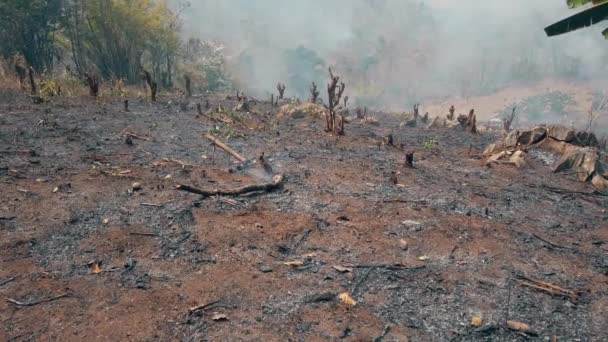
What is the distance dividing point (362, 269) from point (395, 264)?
0.38 meters

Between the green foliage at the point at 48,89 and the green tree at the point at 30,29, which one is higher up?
the green tree at the point at 30,29

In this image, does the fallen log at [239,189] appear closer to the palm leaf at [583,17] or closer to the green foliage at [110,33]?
the palm leaf at [583,17]

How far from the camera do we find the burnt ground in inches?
119

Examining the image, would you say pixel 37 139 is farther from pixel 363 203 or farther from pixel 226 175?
pixel 363 203

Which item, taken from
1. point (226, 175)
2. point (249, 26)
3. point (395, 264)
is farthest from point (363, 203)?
point (249, 26)

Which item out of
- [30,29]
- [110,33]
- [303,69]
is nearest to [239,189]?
A: [30,29]

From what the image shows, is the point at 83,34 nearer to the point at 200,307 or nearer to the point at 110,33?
the point at 110,33

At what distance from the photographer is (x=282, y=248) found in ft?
13.5

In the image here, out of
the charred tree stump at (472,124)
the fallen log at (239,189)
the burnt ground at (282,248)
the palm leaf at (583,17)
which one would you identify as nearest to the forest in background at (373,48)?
the charred tree stump at (472,124)

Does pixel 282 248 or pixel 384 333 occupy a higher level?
pixel 282 248

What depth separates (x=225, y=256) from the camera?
154 inches

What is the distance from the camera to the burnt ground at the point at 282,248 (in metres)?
3.03

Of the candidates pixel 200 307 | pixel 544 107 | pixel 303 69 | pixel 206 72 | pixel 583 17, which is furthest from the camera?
pixel 303 69

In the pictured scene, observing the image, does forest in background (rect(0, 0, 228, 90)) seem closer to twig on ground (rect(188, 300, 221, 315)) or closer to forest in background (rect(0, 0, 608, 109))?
forest in background (rect(0, 0, 608, 109))
